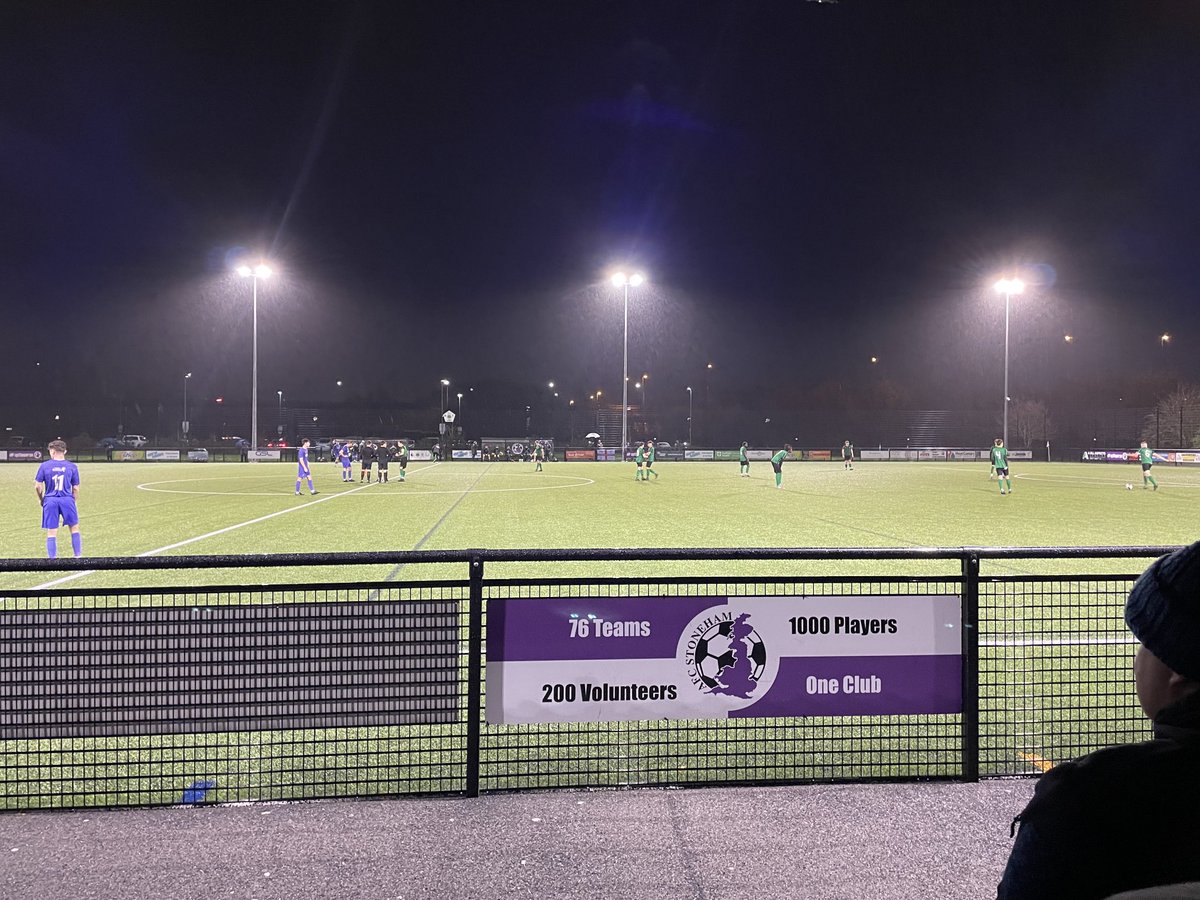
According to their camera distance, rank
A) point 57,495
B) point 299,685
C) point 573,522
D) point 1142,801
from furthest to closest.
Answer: point 573,522
point 57,495
point 299,685
point 1142,801

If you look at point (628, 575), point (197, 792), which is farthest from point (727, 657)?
point (628, 575)

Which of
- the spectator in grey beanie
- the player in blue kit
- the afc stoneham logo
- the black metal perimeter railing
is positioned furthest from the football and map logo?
the player in blue kit

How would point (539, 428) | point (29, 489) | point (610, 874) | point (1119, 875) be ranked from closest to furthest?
point (1119, 875)
point (610, 874)
point (29, 489)
point (539, 428)

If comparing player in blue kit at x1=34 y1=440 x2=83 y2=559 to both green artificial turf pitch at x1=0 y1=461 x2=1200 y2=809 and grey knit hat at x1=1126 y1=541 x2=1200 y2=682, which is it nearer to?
green artificial turf pitch at x1=0 y1=461 x2=1200 y2=809

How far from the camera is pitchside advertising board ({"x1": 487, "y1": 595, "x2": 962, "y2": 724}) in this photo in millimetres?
3846

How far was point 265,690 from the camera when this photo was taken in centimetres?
388

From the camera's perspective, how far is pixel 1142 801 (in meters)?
1.05

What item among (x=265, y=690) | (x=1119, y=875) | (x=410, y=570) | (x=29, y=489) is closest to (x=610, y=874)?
(x=265, y=690)

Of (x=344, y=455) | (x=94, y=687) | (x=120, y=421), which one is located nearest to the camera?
(x=94, y=687)

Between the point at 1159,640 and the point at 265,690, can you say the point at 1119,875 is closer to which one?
the point at 1159,640

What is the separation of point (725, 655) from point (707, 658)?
9 cm

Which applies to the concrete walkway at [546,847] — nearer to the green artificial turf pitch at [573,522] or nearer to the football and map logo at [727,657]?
the football and map logo at [727,657]

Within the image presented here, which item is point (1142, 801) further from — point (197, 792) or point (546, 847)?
point (197, 792)

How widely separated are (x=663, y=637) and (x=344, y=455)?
31149 millimetres
